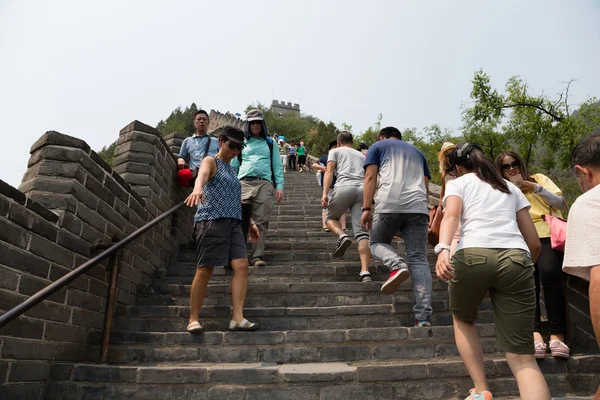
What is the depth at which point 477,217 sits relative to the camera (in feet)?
8.83

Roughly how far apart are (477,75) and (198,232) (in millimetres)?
27097

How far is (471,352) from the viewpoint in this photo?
2.62 m

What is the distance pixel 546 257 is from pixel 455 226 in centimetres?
147

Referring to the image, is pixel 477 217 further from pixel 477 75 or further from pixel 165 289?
pixel 477 75

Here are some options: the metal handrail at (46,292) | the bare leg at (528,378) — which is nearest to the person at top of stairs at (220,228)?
the metal handrail at (46,292)

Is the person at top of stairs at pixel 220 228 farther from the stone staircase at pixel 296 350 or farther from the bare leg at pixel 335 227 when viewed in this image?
the bare leg at pixel 335 227

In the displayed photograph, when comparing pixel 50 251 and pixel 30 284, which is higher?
pixel 50 251

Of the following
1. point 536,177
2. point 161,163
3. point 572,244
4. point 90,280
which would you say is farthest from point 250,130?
point 572,244

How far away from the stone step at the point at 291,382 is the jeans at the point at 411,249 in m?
0.74

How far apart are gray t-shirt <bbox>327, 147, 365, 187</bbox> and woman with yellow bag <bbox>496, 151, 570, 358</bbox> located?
189 cm

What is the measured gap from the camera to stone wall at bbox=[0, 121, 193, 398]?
2.79m

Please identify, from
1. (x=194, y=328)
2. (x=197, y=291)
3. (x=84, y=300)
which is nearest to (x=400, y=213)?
(x=197, y=291)

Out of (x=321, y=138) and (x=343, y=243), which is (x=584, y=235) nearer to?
(x=343, y=243)

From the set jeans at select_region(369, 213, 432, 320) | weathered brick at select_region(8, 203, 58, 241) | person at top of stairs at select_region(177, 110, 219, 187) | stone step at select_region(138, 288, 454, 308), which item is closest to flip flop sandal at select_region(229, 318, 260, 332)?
stone step at select_region(138, 288, 454, 308)
